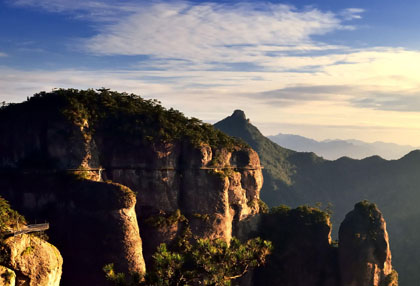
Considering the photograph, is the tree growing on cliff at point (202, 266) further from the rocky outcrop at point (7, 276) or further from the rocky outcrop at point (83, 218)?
the rocky outcrop at point (7, 276)

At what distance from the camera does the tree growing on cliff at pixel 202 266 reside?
116ft

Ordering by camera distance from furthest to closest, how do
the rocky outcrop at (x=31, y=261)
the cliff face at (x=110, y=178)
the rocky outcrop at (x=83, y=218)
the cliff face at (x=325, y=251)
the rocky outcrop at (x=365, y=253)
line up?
the cliff face at (x=325, y=251) < the rocky outcrop at (x=365, y=253) < the cliff face at (x=110, y=178) < the rocky outcrop at (x=83, y=218) < the rocky outcrop at (x=31, y=261)

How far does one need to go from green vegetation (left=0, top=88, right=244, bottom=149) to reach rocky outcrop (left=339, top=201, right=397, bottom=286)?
1176 inches

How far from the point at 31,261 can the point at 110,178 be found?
2489cm

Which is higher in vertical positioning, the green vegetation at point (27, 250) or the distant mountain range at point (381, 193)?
the green vegetation at point (27, 250)

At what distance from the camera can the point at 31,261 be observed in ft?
99.8

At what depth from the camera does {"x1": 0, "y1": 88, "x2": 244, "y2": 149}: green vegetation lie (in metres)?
53.2

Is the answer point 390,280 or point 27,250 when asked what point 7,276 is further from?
point 390,280

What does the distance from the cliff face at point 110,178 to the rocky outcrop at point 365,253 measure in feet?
67.1

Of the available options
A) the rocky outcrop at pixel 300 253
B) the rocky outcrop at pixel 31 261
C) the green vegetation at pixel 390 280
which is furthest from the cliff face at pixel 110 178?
the green vegetation at pixel 390 280

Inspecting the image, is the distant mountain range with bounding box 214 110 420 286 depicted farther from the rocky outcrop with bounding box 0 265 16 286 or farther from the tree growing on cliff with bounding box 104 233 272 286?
the rocky outcrop with bounding box 0 265 16 286

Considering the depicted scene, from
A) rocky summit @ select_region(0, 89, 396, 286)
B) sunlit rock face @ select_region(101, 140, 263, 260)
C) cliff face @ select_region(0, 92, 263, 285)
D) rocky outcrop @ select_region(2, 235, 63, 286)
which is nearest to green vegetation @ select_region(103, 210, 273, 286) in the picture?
rocky outcrop @ select_region(2, 235, 63, 286)

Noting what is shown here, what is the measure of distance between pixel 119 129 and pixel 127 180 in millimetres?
8437

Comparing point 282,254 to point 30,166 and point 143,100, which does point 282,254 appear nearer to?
point 143,100
